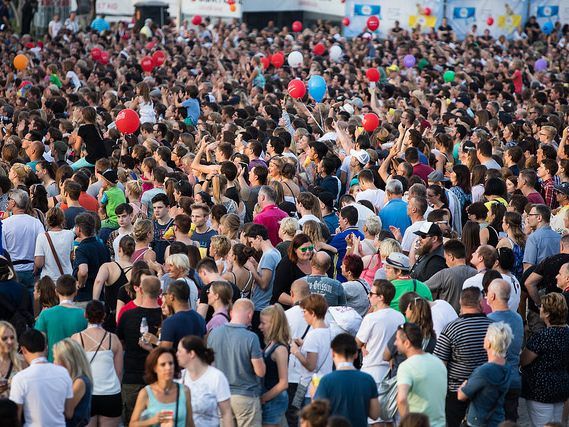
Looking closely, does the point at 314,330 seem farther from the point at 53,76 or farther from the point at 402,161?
the point at 53,76

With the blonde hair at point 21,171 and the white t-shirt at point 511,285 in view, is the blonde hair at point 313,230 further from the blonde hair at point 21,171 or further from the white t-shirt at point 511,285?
the blonde hair at point 21,171

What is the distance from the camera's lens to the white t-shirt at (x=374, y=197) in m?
11.3

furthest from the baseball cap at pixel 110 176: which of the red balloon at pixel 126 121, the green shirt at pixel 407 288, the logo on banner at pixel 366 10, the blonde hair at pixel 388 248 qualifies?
the logo on banner at pixel 366 10

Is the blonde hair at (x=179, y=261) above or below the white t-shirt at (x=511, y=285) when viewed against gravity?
above

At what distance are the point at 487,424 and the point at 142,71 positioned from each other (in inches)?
703

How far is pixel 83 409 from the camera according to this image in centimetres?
693

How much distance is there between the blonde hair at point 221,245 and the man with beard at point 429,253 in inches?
63.4

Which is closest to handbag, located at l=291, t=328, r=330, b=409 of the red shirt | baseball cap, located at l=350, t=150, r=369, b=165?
the red shirt

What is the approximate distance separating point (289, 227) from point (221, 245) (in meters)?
0.75

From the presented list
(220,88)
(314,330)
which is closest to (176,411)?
(314,330)

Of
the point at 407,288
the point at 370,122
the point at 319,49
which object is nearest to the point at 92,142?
the point at 370,122

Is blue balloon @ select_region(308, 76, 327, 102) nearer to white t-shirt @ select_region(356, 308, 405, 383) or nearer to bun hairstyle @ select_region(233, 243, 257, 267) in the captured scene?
bun hairstyle @ select_region(233, 243, 257, 267)

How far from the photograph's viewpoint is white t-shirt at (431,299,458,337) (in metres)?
7.91

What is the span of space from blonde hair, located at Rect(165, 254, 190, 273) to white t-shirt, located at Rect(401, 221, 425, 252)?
2.39 metres
